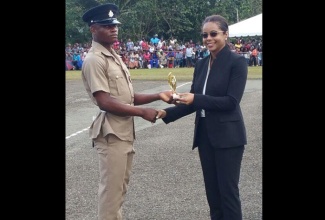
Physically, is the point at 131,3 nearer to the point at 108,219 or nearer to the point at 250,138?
the point at 250,138

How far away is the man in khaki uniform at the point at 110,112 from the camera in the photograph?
5129mm

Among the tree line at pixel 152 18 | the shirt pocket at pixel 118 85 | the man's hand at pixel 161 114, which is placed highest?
the tree line at pixel 152 18

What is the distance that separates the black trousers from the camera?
17.5 ft

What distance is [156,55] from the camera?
139 ft

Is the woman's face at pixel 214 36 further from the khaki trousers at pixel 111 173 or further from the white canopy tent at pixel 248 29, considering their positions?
the white canopy tent at pixel 248 29

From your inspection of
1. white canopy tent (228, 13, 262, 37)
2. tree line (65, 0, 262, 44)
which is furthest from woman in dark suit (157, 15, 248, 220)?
tree line (65, 0, 262, 44)

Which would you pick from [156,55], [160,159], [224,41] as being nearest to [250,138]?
[160,159]

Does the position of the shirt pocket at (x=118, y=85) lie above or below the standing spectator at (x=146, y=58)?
below

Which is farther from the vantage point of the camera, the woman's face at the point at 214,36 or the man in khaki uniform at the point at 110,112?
the woman's face at the point at 214,36

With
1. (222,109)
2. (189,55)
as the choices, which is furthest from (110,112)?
(189,55)

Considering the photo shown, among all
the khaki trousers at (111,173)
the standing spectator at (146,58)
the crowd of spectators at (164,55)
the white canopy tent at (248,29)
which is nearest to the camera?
the khaki trousers at (111,173)

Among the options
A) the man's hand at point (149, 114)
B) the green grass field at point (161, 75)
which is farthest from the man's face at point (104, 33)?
the green grass field at point (161, 75)
